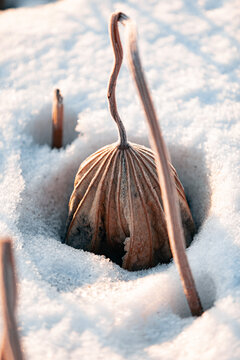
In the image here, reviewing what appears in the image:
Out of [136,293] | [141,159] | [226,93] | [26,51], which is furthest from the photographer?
[26,51]

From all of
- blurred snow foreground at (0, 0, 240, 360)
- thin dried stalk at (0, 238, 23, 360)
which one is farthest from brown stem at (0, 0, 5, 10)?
thin dried stalk at (0, 238, 23, 360)

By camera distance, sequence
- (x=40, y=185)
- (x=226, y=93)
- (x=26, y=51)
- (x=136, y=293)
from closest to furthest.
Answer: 1. (x=136, y=293)
2. (x=40, y=185)
3. (x=226, y=93)
4. (x=26, y=51)

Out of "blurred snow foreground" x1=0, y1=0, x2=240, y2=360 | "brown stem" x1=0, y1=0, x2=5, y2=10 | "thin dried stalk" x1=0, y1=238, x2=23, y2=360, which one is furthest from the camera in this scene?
"brown stem" x1=0, y1=0, x2=5, y2=10

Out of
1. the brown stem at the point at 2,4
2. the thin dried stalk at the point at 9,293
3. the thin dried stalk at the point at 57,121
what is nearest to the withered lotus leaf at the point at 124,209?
the thin dried stalk at the point at 57,121

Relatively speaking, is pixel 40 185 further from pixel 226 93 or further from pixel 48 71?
pixel 226 93

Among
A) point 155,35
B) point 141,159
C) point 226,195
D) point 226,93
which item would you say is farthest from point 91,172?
point 155,35

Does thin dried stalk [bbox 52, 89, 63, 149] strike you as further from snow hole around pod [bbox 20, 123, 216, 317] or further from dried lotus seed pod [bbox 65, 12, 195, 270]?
dried lotus seed pod [bbox 65, 12, 195, 270]
